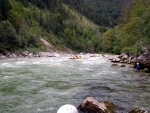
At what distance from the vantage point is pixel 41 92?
12.8 m

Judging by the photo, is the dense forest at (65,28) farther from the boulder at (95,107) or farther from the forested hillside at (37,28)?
the boulder at (95,107)

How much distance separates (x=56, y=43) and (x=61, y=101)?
72.7 m

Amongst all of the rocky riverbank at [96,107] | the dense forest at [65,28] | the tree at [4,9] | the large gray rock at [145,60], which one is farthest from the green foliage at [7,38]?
the rocky riverbank at [96,107]

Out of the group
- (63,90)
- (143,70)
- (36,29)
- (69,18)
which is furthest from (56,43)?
(63,90)

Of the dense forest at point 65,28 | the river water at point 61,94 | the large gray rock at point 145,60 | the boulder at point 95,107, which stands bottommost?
the river water at point 61,94

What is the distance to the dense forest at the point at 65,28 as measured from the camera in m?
35.3

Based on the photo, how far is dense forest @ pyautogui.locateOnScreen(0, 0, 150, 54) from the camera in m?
35.3

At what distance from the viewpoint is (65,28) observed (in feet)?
325

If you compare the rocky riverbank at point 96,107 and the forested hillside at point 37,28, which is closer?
the rocky riverbank at point 96,107

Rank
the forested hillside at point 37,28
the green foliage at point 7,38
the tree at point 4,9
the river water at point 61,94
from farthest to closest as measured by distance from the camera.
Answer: the tree at point 4,9, the forested hillside at point 37,28, the green foliage at point 7,38, the river water at point 61,94

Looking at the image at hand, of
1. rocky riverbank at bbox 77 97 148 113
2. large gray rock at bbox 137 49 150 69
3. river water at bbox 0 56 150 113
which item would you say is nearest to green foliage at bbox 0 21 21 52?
large gray rock at bbox 137 49 150 69

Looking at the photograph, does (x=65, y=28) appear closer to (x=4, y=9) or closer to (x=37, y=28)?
(x=37, y=28)

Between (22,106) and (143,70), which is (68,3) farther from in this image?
(22,106)

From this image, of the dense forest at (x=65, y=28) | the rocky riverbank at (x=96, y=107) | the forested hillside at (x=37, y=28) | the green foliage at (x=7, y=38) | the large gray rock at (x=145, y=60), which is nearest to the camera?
the rocky riverbank at (x=96, y=107)
